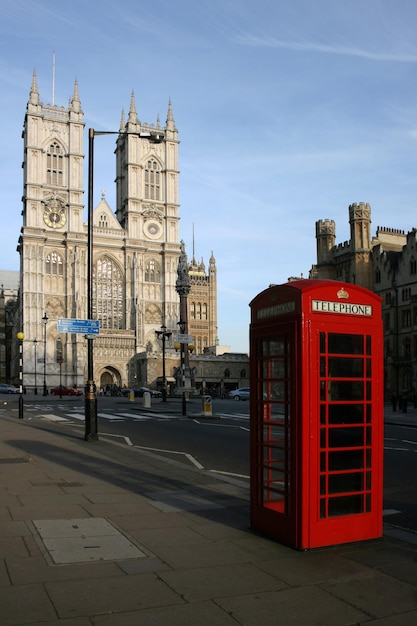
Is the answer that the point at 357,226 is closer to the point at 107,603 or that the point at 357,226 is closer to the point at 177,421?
the point at 177,421

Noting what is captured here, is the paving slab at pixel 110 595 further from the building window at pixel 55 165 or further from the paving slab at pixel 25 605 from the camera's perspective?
the building window at pixel 55 165

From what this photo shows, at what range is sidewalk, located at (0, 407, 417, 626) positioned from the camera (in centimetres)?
437

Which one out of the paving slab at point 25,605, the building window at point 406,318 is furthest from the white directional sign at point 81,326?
the building window at point 406,318

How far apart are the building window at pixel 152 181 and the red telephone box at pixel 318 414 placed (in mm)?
87130

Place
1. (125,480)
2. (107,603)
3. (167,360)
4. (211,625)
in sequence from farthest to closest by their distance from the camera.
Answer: (167,360) < (125,480) < (107,603) < (211,625)

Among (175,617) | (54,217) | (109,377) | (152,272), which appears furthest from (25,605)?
(152,272)

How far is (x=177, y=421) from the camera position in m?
25.3

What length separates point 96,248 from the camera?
289 feet

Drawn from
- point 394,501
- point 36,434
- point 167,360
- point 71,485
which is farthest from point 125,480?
point 167,360

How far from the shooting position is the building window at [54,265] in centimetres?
8462

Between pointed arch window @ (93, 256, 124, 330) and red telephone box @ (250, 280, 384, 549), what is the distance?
8330cm

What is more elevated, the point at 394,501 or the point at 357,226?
the point at 357,226

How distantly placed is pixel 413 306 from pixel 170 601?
52.7 m

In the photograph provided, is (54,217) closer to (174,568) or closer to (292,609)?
(174,568)
